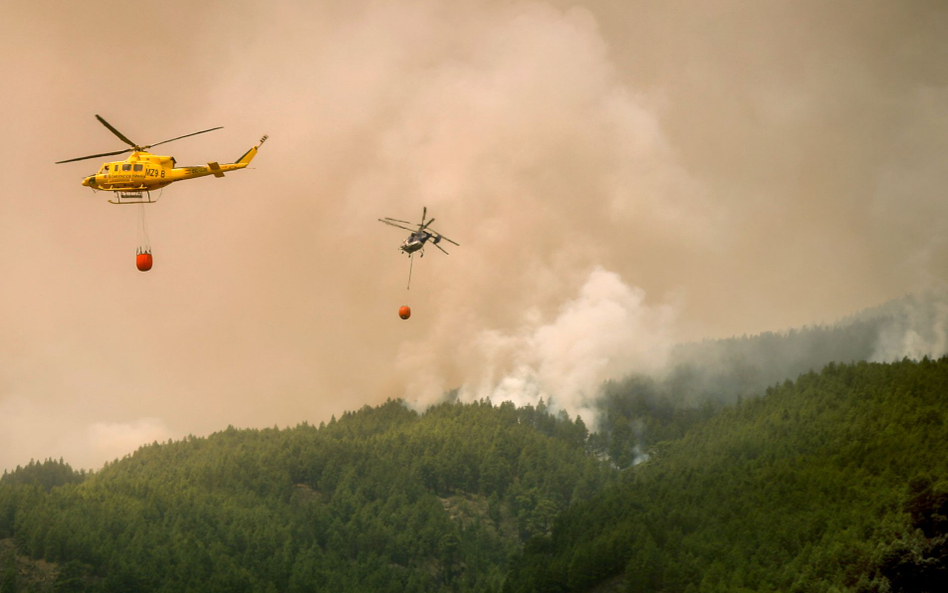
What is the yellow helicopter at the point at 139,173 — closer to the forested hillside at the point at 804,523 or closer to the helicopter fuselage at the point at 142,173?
the helicopter fuselage at the point at 142,173

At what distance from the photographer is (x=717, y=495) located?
185 metres

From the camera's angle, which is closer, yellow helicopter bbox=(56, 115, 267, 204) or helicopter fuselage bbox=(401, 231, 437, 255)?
yellow helicopter bbox=(56, 115, 267, 204)

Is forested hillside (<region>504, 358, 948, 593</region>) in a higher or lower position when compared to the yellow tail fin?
lower

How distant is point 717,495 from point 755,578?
35.0 m

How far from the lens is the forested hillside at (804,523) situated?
13600cm

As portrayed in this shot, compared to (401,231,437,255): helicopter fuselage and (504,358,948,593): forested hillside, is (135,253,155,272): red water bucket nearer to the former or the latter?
(401,231,437,255): helicopter fuselage

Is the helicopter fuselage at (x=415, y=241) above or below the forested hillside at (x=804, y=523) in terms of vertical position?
above

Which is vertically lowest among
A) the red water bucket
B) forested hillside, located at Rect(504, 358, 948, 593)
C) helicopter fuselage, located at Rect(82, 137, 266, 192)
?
forested hillside, located at Rect(504, 358, 948, 593)

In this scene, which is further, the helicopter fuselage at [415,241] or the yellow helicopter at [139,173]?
the helicopter fuselage at [415,241]

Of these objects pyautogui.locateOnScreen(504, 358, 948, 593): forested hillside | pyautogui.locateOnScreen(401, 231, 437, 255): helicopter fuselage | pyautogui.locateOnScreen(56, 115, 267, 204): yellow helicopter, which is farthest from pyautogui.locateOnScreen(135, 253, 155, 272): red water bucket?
pyautogui.locateOnScreen(504, 358, 948, 593): forested hillside

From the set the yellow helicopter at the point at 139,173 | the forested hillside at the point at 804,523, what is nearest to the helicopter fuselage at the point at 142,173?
the yellow helicopter at the point at 139,173

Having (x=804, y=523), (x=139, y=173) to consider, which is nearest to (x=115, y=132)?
(x=139, y=173)

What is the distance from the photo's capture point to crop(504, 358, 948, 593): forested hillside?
13600 centimetres

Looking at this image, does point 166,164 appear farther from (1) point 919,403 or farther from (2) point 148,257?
(1) point 919,403
